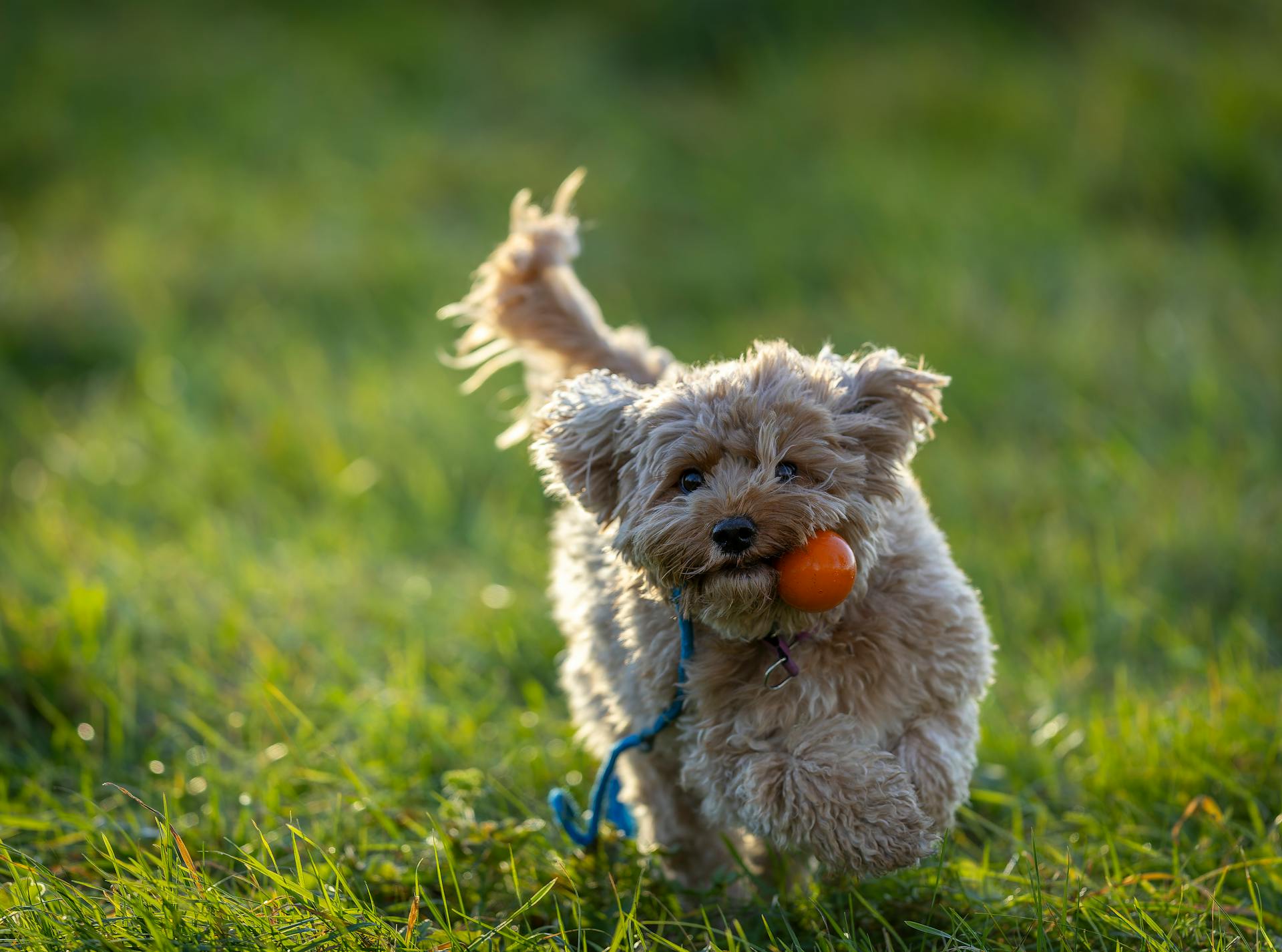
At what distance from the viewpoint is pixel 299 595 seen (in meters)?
4.93

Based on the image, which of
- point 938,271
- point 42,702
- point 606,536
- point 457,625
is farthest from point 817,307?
point 42,702

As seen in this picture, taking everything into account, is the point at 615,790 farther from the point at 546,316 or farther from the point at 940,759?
the point at 546,316

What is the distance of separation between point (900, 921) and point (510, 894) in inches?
39.5

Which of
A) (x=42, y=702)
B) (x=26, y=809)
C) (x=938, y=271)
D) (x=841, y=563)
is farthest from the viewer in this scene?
(x=938, y=271)

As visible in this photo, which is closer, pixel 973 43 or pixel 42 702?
pixel 42 702

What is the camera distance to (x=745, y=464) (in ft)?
8.70

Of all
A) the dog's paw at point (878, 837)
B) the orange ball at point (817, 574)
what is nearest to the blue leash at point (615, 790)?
the orange ball at point (817, 574)

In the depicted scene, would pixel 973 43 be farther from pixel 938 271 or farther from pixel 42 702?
pixel 42 702

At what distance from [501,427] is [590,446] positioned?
11.8 feet

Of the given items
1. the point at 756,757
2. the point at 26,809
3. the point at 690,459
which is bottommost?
the point at 26,809

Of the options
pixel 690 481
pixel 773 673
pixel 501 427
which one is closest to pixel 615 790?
pixel 773 673

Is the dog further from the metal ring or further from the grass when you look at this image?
the grass

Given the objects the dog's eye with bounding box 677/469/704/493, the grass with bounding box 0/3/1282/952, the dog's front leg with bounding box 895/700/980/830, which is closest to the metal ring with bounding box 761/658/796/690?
the dog's front leg with bounding box 895/700/980/830

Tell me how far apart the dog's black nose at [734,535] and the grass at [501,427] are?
86 cm
